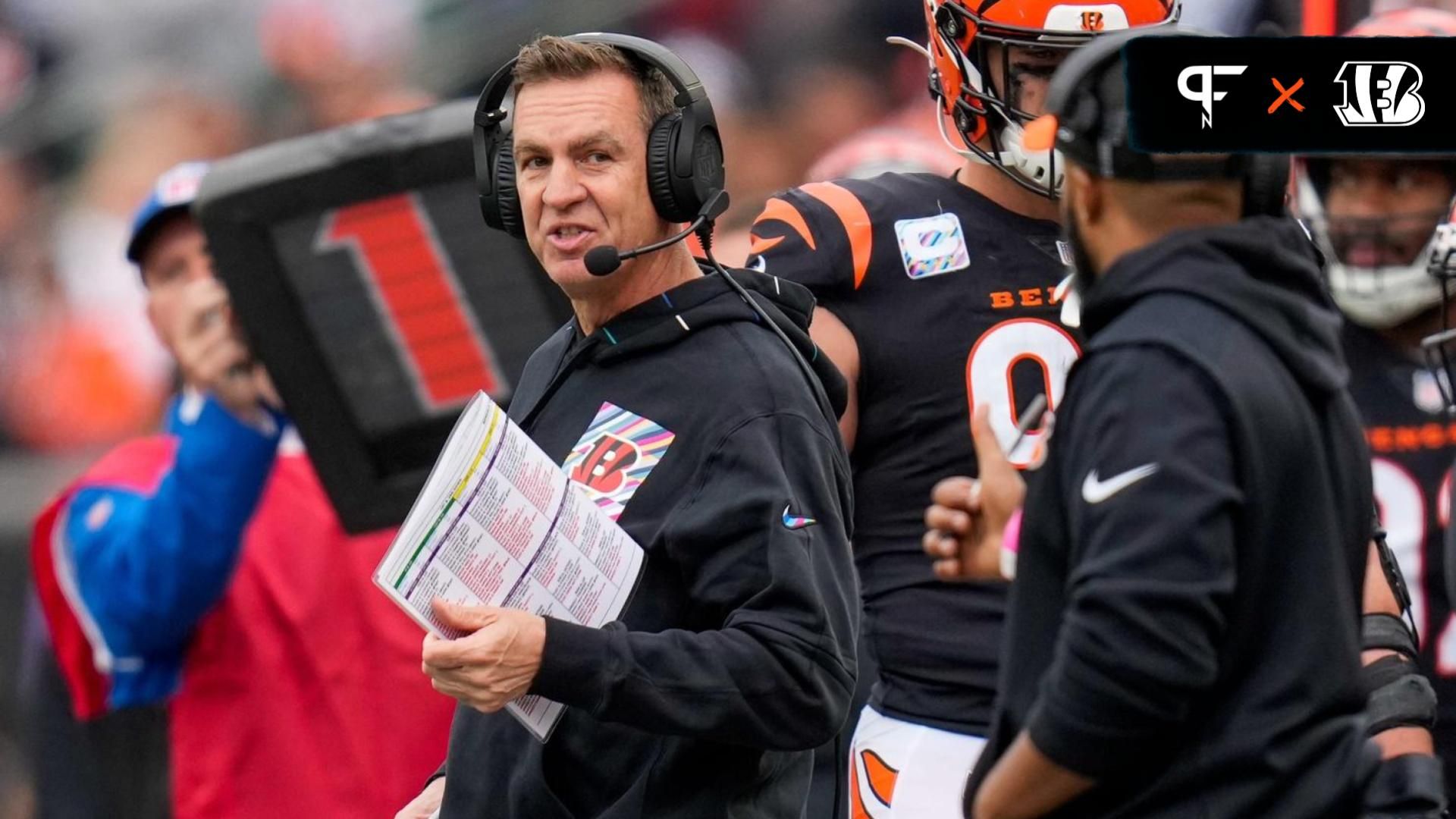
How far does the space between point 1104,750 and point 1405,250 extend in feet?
7.31

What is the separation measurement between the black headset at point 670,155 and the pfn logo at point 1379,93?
787mm

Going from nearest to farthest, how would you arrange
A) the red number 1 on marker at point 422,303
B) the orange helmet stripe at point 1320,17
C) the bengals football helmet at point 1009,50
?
the bengals football helmet at point 1009,50, the red number 1 on marker at point 422,303, the orange helmet stripe at point 1320,17

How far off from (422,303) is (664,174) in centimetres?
116

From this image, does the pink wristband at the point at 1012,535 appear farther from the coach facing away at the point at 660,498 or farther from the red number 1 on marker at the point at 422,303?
the red number 1 on marker at the point at 422,303

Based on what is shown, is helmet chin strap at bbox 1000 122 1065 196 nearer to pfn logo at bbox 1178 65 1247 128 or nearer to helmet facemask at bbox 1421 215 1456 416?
helmet facemask at bbox 1421 215 1456 416

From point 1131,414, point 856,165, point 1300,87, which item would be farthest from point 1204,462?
point 856,165

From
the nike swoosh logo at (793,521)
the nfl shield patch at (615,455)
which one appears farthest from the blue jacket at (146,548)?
the nike swoosh logo at (793,521)

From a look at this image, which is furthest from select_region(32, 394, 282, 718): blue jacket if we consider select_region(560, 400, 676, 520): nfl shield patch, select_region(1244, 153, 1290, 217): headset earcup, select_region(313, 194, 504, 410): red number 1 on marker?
select_region(1244, 153, 1290, 217): headset earcup

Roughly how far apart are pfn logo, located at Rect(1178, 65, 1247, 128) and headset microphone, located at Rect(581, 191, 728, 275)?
0.70 meters

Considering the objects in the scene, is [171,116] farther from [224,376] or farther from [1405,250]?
[1405,250]

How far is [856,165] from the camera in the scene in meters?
6.07

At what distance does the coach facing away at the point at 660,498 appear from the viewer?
2.60m

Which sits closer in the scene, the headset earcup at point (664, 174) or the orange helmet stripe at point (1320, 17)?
Answer: the headset earcup at point (664, 174)

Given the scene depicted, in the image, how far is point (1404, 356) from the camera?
4133 millimetres
